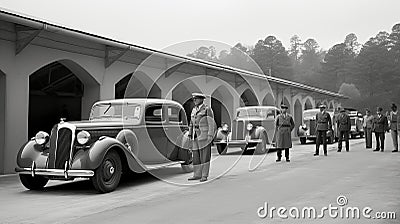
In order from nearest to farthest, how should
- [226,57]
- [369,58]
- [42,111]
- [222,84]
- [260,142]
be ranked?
[226,57] → [260,142] → [42,111] → [222,84] → [369,58]

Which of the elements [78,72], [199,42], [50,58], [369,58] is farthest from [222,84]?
[369,58]

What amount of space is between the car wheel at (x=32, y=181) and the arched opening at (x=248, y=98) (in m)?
18.1

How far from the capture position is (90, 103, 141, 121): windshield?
9.26m

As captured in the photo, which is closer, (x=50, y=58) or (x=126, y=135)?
(x=126, y=135)

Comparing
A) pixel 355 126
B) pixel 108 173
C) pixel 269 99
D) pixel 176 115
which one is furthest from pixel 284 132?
pixel 355 126

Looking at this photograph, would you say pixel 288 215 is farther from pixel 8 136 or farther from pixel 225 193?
pixel 8 136

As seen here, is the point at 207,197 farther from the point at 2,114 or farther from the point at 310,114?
the point at 310,114

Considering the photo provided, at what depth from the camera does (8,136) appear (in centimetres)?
1123

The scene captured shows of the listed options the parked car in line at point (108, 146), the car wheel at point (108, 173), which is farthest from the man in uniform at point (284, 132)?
the car wheel at point (108, 173)

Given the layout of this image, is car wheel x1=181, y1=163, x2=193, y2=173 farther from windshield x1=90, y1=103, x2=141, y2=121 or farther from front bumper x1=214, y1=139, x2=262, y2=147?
front bumper x1=214, y1=139, x2=262, y2=147

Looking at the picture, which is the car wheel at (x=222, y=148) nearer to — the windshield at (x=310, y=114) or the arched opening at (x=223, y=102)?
the arched opening at (x=223, y=102)

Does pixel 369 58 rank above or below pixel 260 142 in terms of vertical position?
above

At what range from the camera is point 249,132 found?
15.8 meters

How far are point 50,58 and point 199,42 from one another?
Result: 20.6ft
